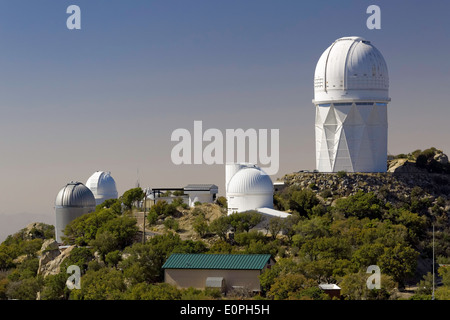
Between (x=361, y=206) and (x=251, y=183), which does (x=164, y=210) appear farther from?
(x=361, y=206)

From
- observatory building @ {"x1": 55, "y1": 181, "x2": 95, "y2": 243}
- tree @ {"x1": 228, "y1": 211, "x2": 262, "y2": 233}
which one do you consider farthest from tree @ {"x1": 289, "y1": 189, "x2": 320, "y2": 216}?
observatory building @ {"x1": 55, "y1": 181, "x2": 95, "y2": 243}

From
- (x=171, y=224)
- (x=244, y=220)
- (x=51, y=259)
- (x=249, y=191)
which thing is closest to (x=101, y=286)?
(x=51, y=259)

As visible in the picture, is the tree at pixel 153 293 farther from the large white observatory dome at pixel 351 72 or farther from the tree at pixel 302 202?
the large white observatory dome at pixel 351 72

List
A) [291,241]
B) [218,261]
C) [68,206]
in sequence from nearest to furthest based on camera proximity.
→ [218,261], [291,241], [68,206]

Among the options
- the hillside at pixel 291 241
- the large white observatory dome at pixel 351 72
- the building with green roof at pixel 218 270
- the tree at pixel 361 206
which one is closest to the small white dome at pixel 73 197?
the hillside at pixel 291 241

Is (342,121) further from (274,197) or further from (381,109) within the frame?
(274,197)
